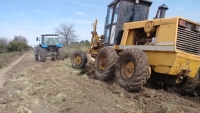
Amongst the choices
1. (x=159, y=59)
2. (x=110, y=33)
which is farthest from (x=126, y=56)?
(x=110, y=33)

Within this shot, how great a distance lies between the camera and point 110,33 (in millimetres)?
7816

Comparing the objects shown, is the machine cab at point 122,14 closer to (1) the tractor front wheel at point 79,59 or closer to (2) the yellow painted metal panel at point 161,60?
(2) the yellow painted metal panel at point 161,60

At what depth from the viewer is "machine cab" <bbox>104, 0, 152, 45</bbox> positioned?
23.7 ft

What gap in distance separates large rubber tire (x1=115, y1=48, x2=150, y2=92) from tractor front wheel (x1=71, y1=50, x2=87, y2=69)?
12.3 ft

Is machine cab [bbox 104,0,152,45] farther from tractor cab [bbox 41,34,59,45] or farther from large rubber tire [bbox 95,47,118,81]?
tractor cab [bbox 41,34,59,45]

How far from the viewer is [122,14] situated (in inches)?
284

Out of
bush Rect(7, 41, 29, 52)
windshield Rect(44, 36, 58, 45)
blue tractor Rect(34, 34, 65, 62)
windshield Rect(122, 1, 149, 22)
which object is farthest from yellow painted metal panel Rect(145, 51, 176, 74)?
bush Rect(7, 41, 29, 52)

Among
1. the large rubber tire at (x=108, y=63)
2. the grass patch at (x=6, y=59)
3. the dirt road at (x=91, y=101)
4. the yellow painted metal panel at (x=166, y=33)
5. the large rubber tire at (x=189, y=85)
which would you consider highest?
the yellow painted metal panel at (x=166, y=33)

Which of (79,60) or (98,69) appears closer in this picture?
(98,69)

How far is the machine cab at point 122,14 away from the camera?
7213mm

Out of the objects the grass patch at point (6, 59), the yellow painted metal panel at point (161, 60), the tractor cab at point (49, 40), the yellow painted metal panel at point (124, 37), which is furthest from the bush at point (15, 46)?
the yellow painted metal panel at point (161, 60)

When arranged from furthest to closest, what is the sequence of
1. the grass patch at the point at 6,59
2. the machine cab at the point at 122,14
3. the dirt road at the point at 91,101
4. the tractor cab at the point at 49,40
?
the grass patch at the point at 6,59 < the tractor cab at the point at 49,40 < the machine cab at the point at 122,14 < the dirt road at the point at 91,101

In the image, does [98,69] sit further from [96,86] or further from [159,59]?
[159,59]

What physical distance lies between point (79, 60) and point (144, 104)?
5.72m
